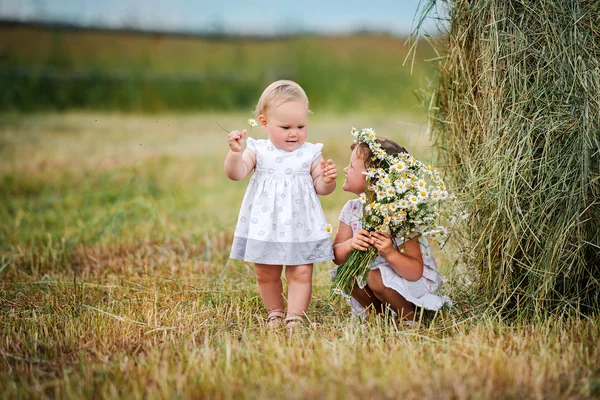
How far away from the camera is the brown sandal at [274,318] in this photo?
3.40m

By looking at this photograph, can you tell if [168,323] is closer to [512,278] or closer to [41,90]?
[512,278]

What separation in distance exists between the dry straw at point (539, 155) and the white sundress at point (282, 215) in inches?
30.9

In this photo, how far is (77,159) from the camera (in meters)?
8.48

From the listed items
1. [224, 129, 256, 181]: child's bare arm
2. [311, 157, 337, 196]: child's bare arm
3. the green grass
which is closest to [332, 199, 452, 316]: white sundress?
[311, 157, 337, 196]: child's bare arm

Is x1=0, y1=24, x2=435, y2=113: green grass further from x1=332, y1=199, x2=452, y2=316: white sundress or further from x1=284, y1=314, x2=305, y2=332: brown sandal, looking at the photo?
x1=284, y1=314, x2=305, y2=332: brown sandal

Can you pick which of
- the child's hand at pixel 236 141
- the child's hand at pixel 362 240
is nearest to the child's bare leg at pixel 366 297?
the child's hand at pixel 362 240

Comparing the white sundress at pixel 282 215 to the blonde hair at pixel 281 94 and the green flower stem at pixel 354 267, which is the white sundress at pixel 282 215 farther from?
the blonde hair at pixel 281 94

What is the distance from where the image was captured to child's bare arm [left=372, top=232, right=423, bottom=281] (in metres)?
3.32

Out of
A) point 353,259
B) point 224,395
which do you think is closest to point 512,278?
point 353,259

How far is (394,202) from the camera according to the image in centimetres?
323

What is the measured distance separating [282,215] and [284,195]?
0.34 feet

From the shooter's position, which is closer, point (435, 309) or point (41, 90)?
point (435, 309)

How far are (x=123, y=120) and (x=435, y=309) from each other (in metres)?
10.1

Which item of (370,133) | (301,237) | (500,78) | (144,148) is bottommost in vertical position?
(144,148)
